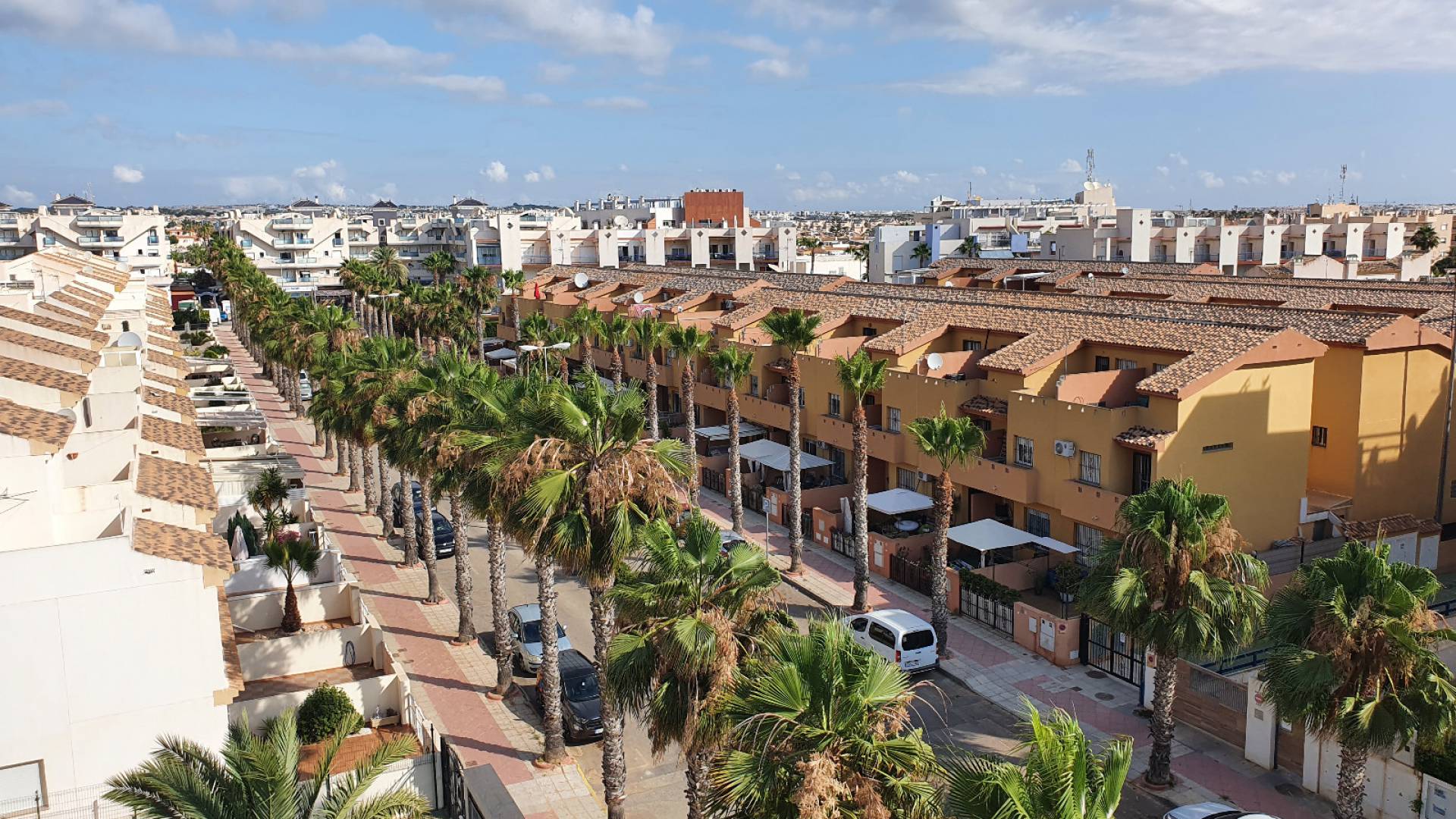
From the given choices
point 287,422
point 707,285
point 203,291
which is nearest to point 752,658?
point 707,285

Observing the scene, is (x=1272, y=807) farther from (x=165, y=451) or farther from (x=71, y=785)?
(x=165, y=451)

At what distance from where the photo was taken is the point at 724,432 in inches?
2023

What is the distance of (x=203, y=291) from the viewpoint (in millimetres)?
133250

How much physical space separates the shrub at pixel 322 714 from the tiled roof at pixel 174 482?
16.2ft

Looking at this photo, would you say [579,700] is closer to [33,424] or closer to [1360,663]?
[33,424]

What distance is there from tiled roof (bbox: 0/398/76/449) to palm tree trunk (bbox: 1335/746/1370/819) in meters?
24.0

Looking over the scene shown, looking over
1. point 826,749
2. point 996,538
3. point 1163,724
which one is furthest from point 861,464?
point 826,749

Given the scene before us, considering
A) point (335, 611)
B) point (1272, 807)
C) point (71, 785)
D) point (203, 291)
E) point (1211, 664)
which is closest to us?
point (71, 785)

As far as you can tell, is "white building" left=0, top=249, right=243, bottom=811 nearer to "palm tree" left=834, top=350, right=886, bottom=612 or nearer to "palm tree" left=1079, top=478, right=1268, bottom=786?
"palm tree" left=1079, top=478, right=1268, bottom=786

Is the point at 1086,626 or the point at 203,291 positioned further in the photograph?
the point at 203,291

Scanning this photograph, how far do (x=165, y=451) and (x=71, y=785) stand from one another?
40.3 ft

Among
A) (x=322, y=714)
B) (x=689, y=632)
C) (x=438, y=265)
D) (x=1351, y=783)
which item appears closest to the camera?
(x=689, y=632)

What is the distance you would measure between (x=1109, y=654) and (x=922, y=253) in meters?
75.2

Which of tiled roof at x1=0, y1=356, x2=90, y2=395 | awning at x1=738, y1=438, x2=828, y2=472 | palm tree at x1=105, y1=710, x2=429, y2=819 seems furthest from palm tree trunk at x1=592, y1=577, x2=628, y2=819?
awning at x1=738, y1=438, x2=828, y2=472
